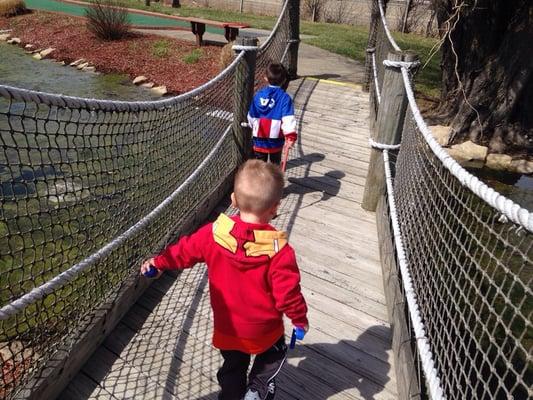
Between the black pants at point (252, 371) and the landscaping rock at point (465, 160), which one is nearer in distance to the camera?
the black pants at point (252, 371)

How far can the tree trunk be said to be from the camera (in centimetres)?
648

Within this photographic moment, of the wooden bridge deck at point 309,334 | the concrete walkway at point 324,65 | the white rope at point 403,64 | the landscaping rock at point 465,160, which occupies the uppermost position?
the white rope at point 403,64

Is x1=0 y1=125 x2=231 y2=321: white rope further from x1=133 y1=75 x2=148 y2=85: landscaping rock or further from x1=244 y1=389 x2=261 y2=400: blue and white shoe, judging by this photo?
x1=133 y1=75 x2=148 y2=85: landscaping rock

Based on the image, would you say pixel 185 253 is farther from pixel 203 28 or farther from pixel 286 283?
pixel 203 28

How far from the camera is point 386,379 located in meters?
2.52

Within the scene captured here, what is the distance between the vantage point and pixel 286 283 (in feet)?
5.81

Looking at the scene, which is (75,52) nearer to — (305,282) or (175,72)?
(175,72)

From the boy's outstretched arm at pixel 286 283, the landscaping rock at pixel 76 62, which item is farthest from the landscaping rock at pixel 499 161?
the landscaping rock at pixel 76 62

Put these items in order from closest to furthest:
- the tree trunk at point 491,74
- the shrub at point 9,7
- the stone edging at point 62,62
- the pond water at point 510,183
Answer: the tree trunk at point 491,74, the pond water at point 510,183, the stone edging at point 62,62, the shrub at point 9,7

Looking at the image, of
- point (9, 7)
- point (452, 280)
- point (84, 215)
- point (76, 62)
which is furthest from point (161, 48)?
point (452, 280)

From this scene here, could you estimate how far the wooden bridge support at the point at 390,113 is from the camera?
3550 mm

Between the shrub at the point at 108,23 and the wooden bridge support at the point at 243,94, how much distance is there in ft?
35.7

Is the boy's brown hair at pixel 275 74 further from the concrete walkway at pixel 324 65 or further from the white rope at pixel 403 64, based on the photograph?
the concrete walkway at pixel 324 65

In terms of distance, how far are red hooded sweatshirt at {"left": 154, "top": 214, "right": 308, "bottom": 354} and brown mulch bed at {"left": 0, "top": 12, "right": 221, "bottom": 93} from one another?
8.89 metres
